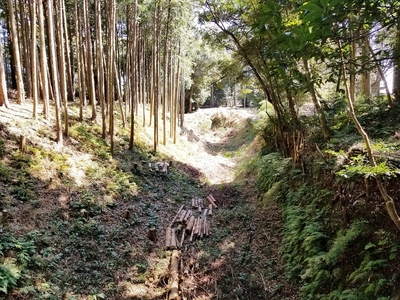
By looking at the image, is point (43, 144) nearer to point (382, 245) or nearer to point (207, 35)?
point (207, 35)

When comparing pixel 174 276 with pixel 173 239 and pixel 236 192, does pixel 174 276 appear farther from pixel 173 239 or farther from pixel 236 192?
pixel 236 192

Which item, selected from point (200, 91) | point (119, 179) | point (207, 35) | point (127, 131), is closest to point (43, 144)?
point (119, 179)

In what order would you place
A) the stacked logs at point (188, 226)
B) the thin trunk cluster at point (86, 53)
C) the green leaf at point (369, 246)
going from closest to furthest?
the green leaf at point (369, 246), the stacked logs at point (188, 226), the thin trunk cluster at point (86, 53)

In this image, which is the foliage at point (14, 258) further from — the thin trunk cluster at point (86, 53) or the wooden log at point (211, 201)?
the wooden log at point (211, 201)

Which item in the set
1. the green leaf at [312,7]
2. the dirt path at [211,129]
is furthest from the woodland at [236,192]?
the dirt path at [211,129]

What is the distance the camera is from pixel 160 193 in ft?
32.6

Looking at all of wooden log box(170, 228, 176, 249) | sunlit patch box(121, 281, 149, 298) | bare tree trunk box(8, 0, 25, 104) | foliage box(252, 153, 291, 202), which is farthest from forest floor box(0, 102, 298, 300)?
bare tree trunk box(8, 0, 25, 104)

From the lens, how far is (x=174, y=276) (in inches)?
212

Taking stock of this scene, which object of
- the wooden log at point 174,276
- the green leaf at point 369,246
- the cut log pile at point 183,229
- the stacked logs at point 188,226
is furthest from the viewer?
the stacked logs at point 188,226

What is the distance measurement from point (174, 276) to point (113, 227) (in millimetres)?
2257

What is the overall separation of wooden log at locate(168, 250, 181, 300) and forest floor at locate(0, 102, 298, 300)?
5.2 inches

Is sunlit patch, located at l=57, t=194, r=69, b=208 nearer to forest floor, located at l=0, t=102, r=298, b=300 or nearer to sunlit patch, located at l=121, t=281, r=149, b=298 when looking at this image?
forest floor, located at l=0, t=102, r=298, b=300

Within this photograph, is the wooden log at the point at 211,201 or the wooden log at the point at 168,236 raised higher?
the wooden log at the point at 168,236

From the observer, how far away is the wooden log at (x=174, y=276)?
4.91 metres
